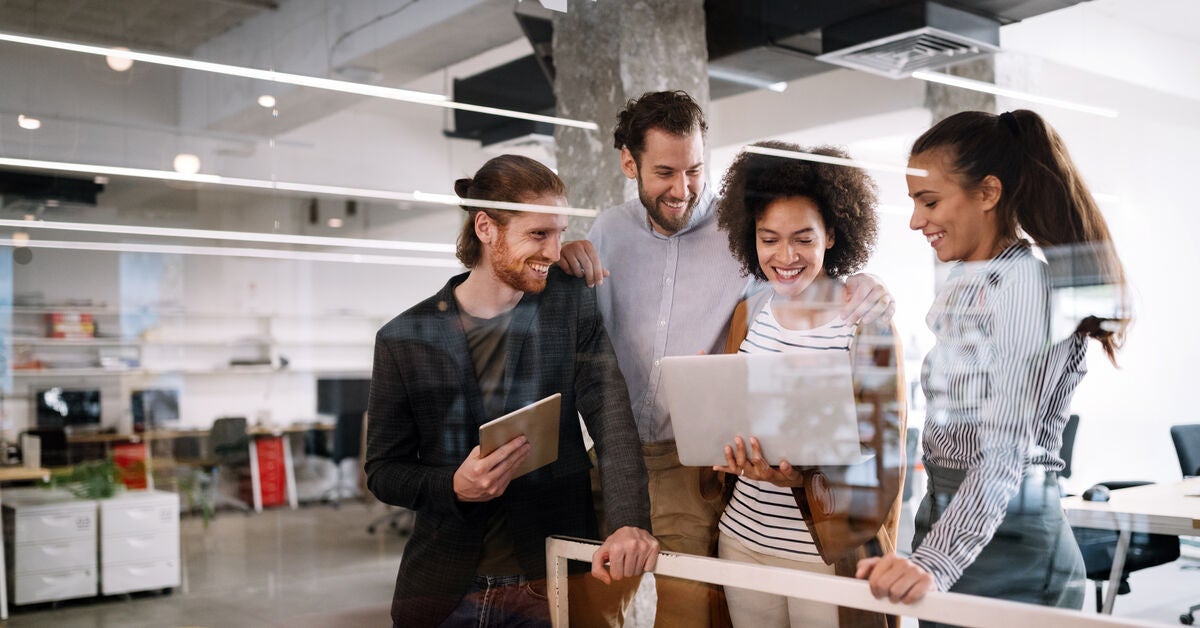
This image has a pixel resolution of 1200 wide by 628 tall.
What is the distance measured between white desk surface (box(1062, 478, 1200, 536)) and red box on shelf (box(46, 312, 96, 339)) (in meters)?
2.45

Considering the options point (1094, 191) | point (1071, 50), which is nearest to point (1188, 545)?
point (1094, 191)

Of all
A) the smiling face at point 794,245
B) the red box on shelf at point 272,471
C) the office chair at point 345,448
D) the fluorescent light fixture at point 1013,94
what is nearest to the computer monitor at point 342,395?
the office chair at point 345,448

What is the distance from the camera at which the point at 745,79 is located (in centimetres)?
295

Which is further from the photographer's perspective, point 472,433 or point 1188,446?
point 472,433

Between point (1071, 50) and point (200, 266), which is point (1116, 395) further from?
point (200, 266)

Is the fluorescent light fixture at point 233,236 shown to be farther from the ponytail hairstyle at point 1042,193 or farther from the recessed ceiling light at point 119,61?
the ponytail hairstyle at point 1042,193

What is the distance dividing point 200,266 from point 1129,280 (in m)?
2.37

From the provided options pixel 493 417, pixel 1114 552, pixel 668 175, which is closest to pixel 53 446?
pixel 493 417

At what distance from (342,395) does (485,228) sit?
0.61 metres

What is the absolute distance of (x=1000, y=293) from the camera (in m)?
2.30

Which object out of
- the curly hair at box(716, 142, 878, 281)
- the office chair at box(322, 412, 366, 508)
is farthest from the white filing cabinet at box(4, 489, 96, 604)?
the curly hair at box(716, 142, 878, 281)

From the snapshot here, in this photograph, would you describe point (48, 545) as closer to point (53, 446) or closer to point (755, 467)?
point (53, 446)

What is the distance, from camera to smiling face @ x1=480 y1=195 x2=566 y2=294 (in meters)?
2.73

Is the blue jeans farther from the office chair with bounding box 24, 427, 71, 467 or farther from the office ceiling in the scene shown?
the office ceiling
